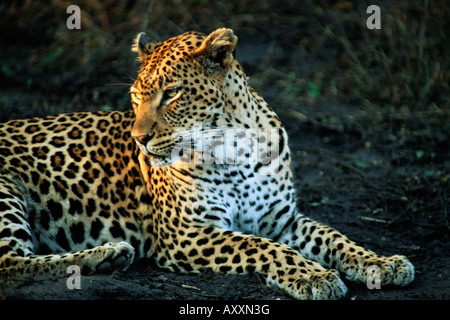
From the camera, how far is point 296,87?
446 inches

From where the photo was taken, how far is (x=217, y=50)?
19.9 feet

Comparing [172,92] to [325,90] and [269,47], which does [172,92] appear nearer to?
[325,90]

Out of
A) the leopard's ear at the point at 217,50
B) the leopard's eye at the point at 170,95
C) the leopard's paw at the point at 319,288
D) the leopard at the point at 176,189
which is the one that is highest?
the leopard's ear at the point at 217,50

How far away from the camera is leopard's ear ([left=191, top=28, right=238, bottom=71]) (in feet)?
19.8

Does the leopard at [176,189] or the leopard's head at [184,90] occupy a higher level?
the leopard's head at [184,90]

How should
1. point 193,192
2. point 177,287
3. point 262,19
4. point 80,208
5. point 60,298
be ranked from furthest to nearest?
point 262,19, point 80,208, point 193,192, point 177,287, point 60,298

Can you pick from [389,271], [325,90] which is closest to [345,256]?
[389,271]

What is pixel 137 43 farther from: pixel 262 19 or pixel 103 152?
pixel 262 19

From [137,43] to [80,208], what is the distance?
5.60ft

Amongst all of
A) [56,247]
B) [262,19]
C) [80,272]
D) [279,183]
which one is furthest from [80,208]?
[262,19]

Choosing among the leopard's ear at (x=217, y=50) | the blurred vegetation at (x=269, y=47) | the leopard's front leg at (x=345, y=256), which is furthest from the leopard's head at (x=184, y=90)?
the blurred vegetation at (x=269, y=47)

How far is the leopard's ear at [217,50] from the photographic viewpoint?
6039 mm

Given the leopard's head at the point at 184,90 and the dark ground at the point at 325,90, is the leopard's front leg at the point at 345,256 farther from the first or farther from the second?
the leopard's head at the point at 184,90

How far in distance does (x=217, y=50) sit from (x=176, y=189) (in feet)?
4.44
